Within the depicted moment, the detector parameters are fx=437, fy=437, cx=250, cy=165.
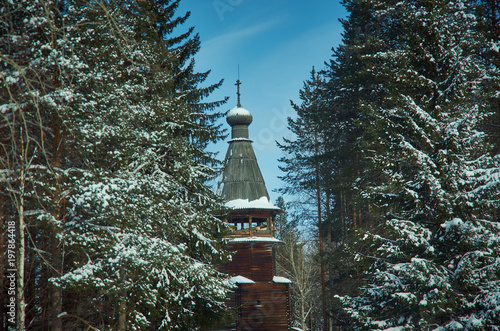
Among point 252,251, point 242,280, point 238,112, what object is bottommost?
point 242,280

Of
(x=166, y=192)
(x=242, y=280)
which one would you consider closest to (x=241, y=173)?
(x=242, y=280)

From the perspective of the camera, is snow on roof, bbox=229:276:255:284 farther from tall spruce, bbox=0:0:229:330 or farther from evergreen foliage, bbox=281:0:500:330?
evergreen foliage, bbox=281:0:500:330

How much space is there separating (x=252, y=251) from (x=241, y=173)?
399 cm

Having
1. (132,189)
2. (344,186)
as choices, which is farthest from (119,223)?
(344,186)

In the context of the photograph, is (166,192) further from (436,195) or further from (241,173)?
(241,173)

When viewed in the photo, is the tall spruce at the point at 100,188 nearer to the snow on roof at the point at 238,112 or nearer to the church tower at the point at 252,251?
the church tower at the point at 252,251

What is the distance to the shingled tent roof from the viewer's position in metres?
21.8

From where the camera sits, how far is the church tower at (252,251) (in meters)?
20.5

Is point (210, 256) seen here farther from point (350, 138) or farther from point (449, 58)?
point (350, 138)

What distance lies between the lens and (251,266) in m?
21.1

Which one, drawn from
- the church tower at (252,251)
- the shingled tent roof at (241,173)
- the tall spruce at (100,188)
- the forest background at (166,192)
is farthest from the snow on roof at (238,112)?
the tall spruce at (100,188)

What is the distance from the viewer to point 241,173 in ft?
73.6

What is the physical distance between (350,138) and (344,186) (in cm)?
342

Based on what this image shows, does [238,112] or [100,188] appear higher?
[238,112]
